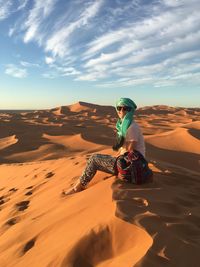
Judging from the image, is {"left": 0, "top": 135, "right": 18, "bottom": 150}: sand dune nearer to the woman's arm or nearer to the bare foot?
the bare foot

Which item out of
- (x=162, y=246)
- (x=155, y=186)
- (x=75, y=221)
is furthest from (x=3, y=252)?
(x=155, y=186)

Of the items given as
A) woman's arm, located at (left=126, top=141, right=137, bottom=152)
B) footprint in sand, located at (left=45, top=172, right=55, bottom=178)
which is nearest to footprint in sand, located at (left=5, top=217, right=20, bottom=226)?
woman's arm, located at (left=126, top=141, right=137, bottom=152)

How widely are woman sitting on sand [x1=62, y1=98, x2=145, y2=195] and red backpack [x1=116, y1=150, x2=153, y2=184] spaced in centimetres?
11

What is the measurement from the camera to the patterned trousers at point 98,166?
5.44 meters

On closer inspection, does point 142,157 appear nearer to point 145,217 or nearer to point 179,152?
point 145,217

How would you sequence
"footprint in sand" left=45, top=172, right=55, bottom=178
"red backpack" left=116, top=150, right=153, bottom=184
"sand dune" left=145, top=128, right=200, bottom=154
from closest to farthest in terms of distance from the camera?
"red backpack" left=116, top=150, right=153, bottom=184 < "footprint in sand" left=45, top=172, right=55, bottom=178 < "sand dune" left=145, top=128, right=200, bottom=154

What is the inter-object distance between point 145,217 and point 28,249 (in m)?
1.13

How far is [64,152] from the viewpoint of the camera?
13.6 m

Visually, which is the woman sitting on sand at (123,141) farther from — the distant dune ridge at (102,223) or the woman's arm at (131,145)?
the distant dune ridge at (102,223)

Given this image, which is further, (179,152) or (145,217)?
(179,152)

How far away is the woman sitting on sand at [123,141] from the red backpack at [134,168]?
0.11 m

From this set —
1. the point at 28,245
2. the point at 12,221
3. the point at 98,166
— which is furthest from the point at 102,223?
the point at 98,166

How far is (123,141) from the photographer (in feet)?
17.2

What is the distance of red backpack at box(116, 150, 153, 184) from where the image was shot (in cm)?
500
